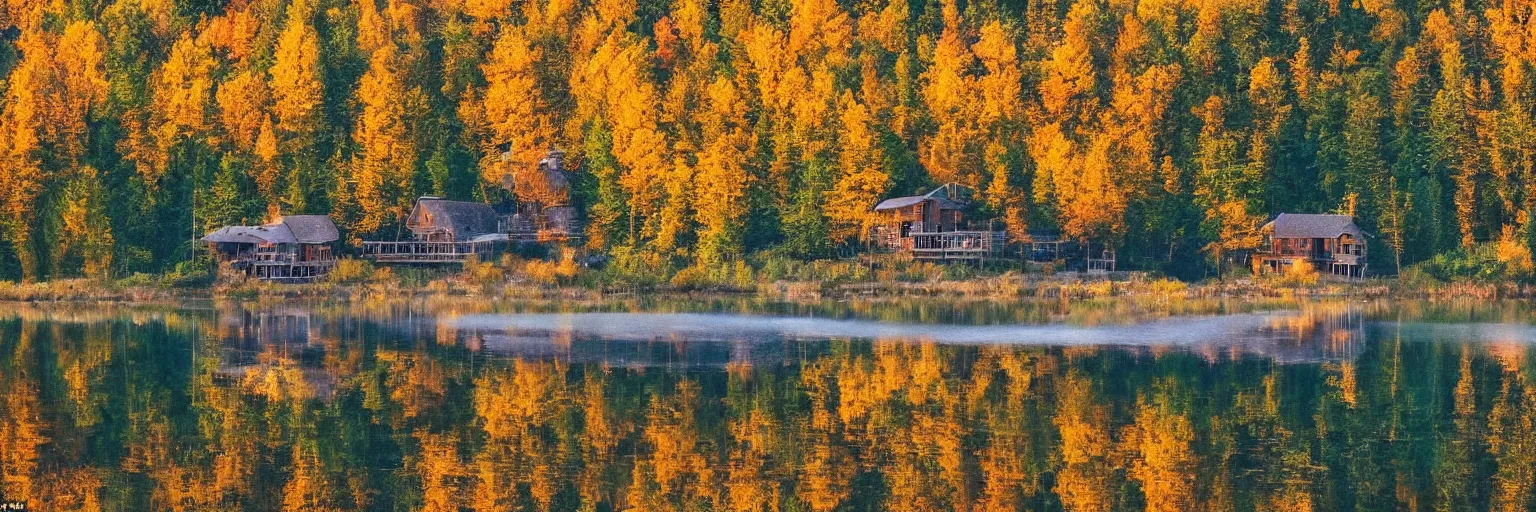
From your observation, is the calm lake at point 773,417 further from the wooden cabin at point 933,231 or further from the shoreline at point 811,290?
the wooden cabin at point 933,231

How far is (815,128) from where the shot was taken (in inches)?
3691

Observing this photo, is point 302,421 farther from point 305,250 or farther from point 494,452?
point 305,250

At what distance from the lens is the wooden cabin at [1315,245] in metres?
85.9

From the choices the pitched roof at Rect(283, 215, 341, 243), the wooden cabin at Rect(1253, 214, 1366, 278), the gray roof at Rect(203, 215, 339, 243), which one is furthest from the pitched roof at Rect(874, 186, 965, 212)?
the gray roof at Rect(203, 215, 339, 243)

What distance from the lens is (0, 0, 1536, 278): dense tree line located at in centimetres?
8912

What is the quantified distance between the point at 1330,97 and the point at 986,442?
70.8 m

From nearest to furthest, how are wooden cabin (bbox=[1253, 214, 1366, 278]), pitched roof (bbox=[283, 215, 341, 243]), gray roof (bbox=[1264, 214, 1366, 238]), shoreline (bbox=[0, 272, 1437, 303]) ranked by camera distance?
shoreline (bbox=[0, 272, 1437, 303]) → gray roof (bbox=[1264, 214, 1366, 238]) → wooden cabin (bbox=[1253, 214, 1366, 278]) → pitched roof (bbox=[283, 215, 341, 243])

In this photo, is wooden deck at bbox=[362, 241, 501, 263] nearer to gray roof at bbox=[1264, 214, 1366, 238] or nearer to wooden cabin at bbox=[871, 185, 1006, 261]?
wooden cabin at bbox=[871, 185, 1006, 261]

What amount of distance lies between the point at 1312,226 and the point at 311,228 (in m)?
52.8

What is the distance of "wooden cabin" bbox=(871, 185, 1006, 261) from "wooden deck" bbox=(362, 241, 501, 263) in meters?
21.6

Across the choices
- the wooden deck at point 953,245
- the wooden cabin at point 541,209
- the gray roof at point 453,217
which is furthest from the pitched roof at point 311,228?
the wooden deck at point 953,245

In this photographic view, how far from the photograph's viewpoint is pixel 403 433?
109 ft

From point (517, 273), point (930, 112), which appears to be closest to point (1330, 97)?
point (930, 112)

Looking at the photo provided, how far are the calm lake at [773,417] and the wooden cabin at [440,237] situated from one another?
29.9 metres
